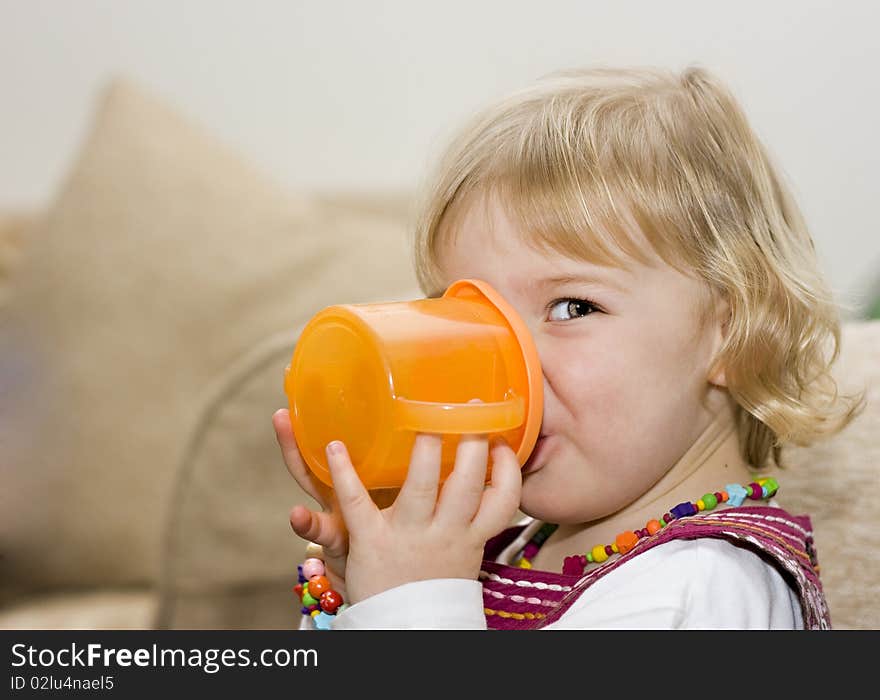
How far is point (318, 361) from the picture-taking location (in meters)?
0.82

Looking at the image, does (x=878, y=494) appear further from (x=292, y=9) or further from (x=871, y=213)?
(x=292, y=9)

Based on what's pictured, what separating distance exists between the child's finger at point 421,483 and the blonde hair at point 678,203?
0.20 m

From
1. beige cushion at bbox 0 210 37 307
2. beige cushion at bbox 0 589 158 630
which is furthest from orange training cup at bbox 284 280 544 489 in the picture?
beige cushion at bbox 0 210 37 307

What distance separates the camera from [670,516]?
91 centimetres

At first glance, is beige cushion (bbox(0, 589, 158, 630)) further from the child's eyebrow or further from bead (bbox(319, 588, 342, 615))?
the child's eyebrow

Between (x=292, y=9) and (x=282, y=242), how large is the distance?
2.56 ft

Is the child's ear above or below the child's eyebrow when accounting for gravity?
below

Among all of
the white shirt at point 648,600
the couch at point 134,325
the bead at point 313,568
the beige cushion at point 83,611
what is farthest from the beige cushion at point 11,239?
the white shirt at point 648,600

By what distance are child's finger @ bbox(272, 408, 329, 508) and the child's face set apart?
0.17 m

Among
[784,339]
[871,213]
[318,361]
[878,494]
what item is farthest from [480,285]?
[871,213]

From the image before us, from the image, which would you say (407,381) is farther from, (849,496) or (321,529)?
(849,496)

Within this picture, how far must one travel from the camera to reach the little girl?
0.80 meters

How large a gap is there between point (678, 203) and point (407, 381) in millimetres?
289

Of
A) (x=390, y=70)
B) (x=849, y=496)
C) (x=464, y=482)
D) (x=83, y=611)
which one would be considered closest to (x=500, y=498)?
(x=464, y=482)
